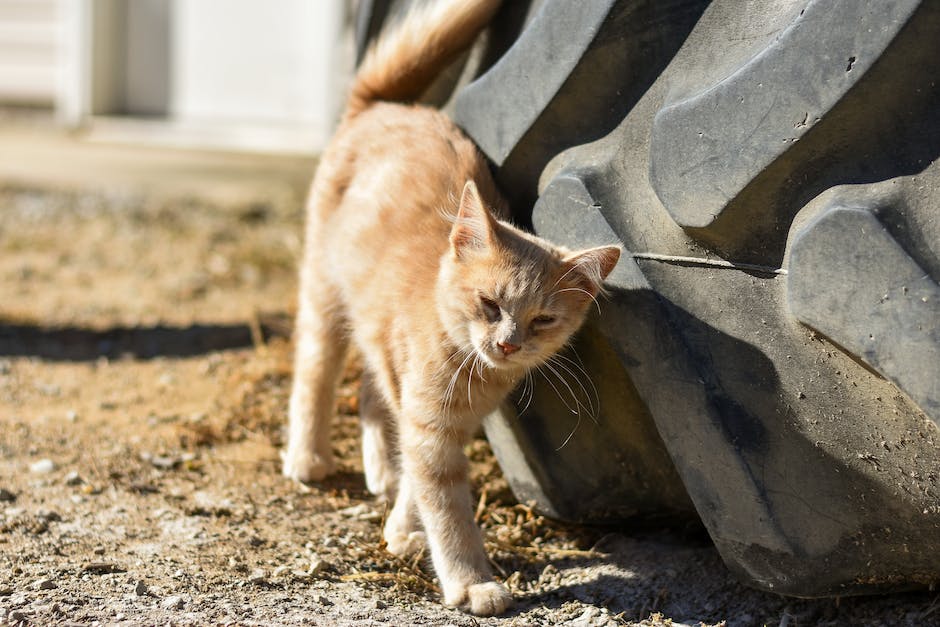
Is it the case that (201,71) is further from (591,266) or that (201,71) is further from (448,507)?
(591,266)

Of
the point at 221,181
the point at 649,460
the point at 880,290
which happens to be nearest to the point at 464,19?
the point at 649,460

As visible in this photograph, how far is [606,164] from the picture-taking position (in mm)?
1644

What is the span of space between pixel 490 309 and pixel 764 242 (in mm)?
764

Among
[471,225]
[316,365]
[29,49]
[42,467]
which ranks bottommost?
[29,49]

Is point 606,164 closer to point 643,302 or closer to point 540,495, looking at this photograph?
point 643,302

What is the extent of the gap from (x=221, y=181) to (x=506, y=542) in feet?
12.5

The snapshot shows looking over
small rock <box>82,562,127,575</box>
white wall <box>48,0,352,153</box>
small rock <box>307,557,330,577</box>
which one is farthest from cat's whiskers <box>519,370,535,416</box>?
white wall <box>48,0,352,153</box>

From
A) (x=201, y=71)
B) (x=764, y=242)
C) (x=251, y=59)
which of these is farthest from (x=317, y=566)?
(x=201, y=71)

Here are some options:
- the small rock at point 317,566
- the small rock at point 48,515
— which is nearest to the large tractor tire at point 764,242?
the small rock at point 317,566

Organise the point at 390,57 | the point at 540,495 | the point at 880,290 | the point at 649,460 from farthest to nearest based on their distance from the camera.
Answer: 1. the point at 390,57
2. the point at 540,495
3. the point at 649,460
4. the point at 880,290

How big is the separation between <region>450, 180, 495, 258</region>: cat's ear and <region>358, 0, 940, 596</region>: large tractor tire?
110 mm

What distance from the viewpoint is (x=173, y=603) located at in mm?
1645

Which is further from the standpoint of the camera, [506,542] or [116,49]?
[116,49]

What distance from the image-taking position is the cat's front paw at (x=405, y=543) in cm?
209
